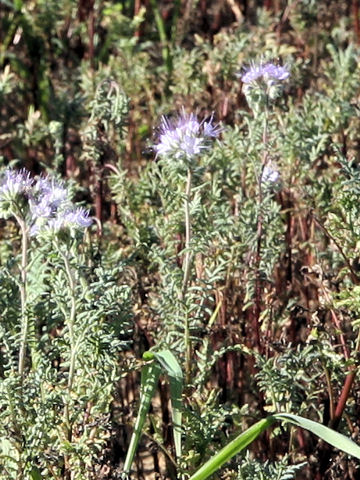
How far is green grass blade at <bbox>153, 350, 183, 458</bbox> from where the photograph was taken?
7.88ft

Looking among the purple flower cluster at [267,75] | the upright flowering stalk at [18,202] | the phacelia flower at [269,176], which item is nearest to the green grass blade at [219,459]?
the upright flowering stalk at [18,202]

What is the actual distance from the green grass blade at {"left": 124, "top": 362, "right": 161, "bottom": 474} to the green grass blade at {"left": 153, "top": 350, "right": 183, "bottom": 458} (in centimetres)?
6

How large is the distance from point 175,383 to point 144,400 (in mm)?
115

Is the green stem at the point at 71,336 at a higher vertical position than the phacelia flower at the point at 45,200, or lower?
lower

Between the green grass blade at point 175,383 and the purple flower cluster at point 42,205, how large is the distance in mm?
361

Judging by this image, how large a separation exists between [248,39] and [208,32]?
1.04 m

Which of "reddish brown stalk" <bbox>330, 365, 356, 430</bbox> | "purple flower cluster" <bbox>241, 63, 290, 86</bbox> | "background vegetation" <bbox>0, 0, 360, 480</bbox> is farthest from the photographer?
"purple flower cluster" <bbox>241, 63, 290, 86</bbox>

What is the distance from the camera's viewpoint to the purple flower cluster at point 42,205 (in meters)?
2.33

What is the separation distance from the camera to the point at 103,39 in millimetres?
5156

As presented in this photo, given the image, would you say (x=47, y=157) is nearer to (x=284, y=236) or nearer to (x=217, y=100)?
(x=217, y=100)

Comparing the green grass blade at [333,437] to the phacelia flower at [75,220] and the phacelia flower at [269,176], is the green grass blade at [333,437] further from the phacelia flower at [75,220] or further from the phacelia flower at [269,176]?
the phacelia flower at [269,176]

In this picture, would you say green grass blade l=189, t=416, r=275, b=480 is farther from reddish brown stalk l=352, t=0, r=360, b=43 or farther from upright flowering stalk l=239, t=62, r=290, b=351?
reddish brown stalk l=352, t=0, r=360, b=43

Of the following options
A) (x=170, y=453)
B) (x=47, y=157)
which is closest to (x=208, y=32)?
(x=47, y=157)

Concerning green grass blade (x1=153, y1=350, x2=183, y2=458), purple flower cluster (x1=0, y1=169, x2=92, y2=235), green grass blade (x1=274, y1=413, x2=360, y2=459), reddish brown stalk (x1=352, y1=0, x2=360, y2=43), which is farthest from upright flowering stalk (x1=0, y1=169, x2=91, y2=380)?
reddish brown stalk (x1=352, y1=0, x2=360, y2=43)
